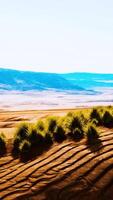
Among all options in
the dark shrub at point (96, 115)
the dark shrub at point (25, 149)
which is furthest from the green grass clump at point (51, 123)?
the dark shrub at point (96, 115)

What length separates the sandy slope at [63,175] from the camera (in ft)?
25.5

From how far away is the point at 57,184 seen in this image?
8016 millimetres

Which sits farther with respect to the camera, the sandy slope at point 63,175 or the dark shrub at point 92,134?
the dark shrub at point 92,134

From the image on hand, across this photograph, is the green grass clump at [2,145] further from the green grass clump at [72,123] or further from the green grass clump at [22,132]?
the green grass clump at [72,123]

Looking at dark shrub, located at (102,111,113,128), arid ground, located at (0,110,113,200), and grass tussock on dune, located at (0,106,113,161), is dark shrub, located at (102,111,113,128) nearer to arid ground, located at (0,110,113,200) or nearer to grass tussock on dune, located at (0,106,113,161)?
grass tussock on dune, located at (0,106,113,161)

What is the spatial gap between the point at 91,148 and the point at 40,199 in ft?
6.93

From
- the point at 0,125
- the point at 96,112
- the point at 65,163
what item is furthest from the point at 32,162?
the point at 0,125

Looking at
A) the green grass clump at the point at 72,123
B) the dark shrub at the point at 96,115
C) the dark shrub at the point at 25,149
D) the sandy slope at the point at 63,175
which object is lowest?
the sandy slope at the point at 63,175

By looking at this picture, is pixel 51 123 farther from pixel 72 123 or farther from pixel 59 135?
pixel 59 135

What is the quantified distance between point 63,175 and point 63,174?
0.03 m

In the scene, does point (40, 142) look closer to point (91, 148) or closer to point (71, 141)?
point (71, 141)

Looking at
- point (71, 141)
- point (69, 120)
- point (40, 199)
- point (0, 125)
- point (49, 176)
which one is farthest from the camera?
point (0, 125)

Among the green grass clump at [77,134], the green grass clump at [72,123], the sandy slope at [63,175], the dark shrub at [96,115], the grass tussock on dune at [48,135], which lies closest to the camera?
the sandy slope at [63,175]

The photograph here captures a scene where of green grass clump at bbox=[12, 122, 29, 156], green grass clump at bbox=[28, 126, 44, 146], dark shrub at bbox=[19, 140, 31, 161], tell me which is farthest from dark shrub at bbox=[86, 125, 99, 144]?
green grass clump at bbox=[12, 122, 29, 156]
